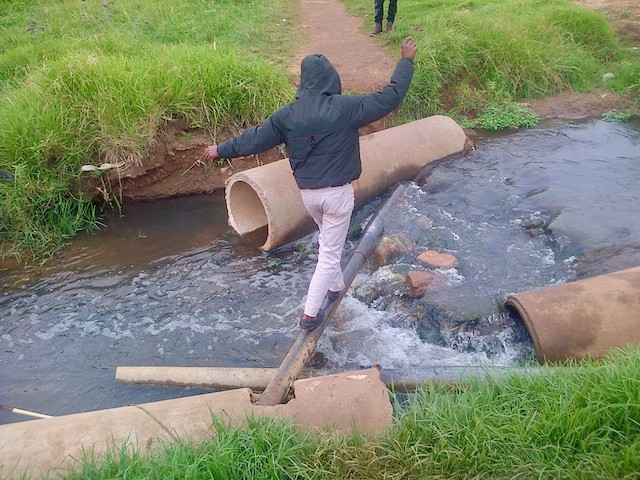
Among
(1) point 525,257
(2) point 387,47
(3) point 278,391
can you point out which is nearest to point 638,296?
(1) point 525,257

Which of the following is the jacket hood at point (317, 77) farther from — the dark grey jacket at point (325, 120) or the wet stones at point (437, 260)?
the wet stones at point (437, 260)

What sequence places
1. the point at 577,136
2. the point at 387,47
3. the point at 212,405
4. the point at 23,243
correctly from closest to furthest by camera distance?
Result: the point at 212,405, the point at 23,243, the point at 577,136, the point at 387,47

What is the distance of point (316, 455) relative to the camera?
2.53 meters

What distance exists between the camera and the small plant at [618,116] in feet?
25.5

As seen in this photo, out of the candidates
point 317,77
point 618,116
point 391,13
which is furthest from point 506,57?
point 317,77

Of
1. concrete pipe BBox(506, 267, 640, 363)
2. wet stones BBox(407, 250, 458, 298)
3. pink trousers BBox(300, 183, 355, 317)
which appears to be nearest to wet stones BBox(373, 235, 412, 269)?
wet stones BBox(407, 250, 458, 298)

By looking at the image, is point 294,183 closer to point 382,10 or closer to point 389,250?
point 389,250

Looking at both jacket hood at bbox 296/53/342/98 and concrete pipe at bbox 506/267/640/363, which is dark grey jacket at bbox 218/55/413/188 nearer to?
jacket hood at bbox 296/53/342/98

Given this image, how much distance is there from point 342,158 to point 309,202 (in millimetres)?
395

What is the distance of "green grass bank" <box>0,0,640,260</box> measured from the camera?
5.84 meters

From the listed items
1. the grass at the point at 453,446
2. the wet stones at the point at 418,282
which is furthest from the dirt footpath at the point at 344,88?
the grass at the point at 453,446

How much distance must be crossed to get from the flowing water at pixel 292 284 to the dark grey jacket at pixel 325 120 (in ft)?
4.58

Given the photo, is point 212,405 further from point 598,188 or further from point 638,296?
point 598,188

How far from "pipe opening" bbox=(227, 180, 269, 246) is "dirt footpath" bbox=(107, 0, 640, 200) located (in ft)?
3.03
